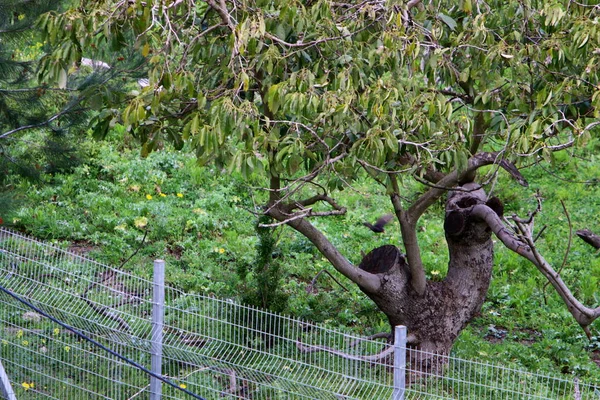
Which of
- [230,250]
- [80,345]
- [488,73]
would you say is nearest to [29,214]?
[230,250]

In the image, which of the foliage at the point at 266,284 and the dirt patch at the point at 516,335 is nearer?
the foliage at the point at 266,284

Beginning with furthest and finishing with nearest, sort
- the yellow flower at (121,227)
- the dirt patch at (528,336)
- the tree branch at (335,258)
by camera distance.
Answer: the yellow flower at (121,227) → the dirt patch at (528,336) → the tree branch at (335,258)

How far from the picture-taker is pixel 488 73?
228 inches

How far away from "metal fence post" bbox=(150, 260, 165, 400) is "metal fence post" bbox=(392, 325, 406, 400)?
135 cm

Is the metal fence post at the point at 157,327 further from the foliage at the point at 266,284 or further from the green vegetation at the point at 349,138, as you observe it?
the foliage at the point at 266,284

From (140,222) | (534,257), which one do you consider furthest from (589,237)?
(140,222)

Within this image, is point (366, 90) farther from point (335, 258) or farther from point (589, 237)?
point (589, 237)

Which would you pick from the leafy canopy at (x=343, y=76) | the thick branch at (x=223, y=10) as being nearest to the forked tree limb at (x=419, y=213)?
the leafy canopy at (x=343, y=76)

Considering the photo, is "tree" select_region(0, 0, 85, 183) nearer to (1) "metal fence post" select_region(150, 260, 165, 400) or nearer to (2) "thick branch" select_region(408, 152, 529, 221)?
(1) "metal fence post" select_region(150, 260, 165, 400)

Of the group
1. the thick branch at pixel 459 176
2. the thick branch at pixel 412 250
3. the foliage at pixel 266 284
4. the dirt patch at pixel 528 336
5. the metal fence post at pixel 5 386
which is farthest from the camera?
the dirt patch at pixel 528 336

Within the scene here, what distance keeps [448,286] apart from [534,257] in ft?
3.86

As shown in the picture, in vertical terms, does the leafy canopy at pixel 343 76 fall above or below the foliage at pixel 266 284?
above

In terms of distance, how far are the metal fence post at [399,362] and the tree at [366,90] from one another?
95 cm

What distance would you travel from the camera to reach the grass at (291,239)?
7.27 m
